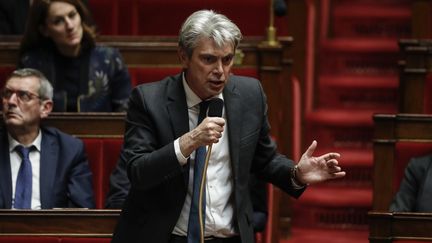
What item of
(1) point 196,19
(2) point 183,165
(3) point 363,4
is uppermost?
(3) point 363,4

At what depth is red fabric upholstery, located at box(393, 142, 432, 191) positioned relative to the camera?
1137 mm

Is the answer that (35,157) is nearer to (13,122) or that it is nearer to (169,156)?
(13,122)

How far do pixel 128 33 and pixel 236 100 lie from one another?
81cm

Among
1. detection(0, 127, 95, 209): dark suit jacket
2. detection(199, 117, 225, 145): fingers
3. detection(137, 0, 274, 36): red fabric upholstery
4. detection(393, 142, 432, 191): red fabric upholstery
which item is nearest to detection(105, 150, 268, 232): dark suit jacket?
detection(0, 127, 95, 209): dark suit jacket

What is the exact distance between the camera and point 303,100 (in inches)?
62.2

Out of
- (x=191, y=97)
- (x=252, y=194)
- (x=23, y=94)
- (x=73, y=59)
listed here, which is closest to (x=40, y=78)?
(x=23, y=94)

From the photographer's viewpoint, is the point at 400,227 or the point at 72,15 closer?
the point at 400,227

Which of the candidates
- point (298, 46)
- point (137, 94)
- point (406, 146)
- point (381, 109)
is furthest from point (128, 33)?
point (137, 94)

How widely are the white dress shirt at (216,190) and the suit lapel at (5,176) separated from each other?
36 centimetres

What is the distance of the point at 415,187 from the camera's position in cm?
111

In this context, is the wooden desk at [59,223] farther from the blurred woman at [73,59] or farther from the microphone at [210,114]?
the blurred woman at [73,59]

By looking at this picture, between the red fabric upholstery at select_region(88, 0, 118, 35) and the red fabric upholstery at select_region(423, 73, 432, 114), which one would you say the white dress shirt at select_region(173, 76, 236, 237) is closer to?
the red fabric upholstery at select_region(423, 73, 432, 114)

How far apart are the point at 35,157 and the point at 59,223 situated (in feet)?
0.56

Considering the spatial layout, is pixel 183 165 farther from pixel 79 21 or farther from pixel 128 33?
pixel 128 33
